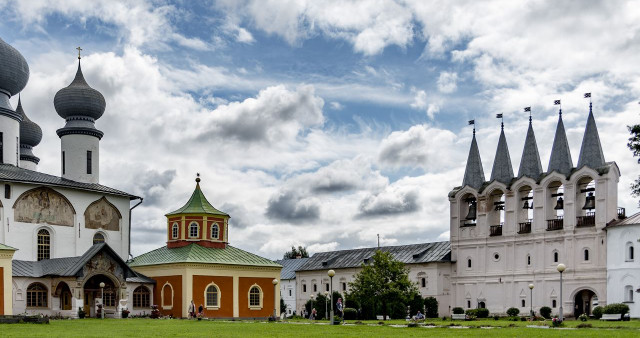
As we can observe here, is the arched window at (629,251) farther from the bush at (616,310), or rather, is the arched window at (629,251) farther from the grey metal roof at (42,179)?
the grey metal roof at (42,179)

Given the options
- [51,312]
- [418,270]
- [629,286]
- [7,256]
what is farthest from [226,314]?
[629,286]

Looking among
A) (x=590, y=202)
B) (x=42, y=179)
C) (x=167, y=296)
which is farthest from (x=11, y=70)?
(x=590, y=202)

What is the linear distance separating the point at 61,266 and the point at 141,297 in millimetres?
6386

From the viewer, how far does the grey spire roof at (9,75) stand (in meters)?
53.4

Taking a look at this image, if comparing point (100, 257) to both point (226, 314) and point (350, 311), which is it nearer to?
point (226, 314)

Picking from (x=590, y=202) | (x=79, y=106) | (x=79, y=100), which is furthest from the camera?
(x=590, y=202)

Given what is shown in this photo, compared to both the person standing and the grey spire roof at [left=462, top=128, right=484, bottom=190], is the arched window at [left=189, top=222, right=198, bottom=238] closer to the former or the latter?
the person standing

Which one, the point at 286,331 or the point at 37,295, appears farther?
the point at 37,295

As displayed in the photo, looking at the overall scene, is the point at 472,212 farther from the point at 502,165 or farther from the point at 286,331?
the point at 286,331

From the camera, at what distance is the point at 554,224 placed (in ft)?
203

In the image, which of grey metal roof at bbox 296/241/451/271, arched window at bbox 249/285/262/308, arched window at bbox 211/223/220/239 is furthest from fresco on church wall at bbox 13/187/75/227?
grey metal roof at bbox 296/241/451/271

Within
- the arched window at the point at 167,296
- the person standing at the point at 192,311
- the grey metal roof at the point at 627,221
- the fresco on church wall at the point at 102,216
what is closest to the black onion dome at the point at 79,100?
the fresco on church wall at the point at 102,216

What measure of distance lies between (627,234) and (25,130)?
4782cm

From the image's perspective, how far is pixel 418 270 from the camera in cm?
7062
